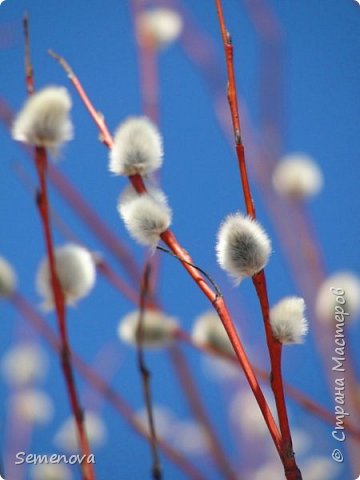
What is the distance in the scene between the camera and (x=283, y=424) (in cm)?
51

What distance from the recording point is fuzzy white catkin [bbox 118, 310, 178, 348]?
0.68 metres

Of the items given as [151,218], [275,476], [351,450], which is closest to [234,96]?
[151,218]

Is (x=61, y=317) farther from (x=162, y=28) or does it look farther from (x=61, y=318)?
(x=162, y=28)

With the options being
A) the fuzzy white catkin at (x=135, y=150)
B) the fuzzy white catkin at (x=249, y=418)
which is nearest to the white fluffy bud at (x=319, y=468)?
the fuzzy white catkin at (x=249, y=418)

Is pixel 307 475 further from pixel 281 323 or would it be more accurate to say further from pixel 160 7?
pixel 160 7

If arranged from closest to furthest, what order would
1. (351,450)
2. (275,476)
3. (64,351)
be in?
(64,351) → (351,450) → (275,476)

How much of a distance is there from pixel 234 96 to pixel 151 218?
0.46 feet

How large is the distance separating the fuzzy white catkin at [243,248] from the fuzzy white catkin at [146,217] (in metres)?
0.06

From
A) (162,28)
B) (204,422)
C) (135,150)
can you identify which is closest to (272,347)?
(204,422)

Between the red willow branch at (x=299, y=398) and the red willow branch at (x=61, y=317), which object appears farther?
the red willow branch at (x=299, y=398)

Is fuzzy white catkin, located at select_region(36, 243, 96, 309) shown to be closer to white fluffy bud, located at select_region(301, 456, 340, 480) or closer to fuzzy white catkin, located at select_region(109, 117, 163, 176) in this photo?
fuzzy white catkin, located at select_region(109, 117, 163, 176)

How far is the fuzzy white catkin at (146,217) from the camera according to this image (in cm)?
58

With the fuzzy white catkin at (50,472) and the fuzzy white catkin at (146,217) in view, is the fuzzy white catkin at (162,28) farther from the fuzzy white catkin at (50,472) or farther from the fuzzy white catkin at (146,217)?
the fuzzy white catkin at (50,472)

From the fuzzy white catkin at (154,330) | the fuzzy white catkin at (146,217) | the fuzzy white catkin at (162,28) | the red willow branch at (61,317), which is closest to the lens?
the red willow branch at (61,317)
